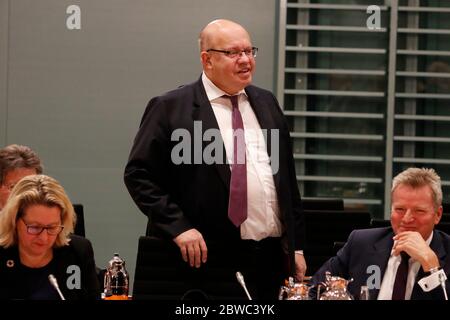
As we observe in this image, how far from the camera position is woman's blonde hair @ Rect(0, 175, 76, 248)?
3900 millimetres

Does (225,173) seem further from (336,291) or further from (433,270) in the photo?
(336,291)

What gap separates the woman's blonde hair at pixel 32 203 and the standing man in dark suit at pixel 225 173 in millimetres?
382

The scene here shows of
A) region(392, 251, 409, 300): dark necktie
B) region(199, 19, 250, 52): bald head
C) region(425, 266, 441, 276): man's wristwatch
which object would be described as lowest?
region(392, 251, 409, 300): dark necktie

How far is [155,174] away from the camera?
436cm

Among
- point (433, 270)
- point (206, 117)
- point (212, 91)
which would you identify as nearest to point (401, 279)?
point (433, 270)

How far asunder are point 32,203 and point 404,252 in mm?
1515

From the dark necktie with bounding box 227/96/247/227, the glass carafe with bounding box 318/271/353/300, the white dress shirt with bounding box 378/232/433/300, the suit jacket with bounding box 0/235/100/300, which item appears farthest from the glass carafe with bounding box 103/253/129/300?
the glass carafe with bounding box 318/271/353/300

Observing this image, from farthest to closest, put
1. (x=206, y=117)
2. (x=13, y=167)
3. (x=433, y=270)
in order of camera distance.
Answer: (x=13, y=167)
(x=206, y=117)
(x=433, y=270)

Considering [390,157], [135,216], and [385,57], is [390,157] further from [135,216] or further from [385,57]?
[135,216]

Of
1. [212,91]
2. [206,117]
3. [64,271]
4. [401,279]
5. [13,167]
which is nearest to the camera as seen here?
[401,279]

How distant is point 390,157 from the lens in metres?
8.12

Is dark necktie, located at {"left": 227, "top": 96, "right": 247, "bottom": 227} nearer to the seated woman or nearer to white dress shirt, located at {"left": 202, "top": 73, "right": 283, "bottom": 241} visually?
white dress shirt, located at {"left": 202, "top": 73, "right": 283, "bottom": 241}

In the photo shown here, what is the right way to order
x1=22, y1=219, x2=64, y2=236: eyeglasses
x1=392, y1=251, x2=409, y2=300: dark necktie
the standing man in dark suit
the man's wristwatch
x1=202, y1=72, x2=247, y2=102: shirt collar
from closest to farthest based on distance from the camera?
the man's wristwatch < x1=392, y1=251, x2=409, y2=300: dark necktie < x1=22, y1=219, x2=64, y2=236: eyeglasses < the standing man in dark suit < x1=202, y1=72, x2=247, y2=102: shirt collar

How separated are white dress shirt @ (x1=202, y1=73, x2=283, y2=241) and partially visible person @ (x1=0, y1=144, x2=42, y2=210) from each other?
128 centimetres
